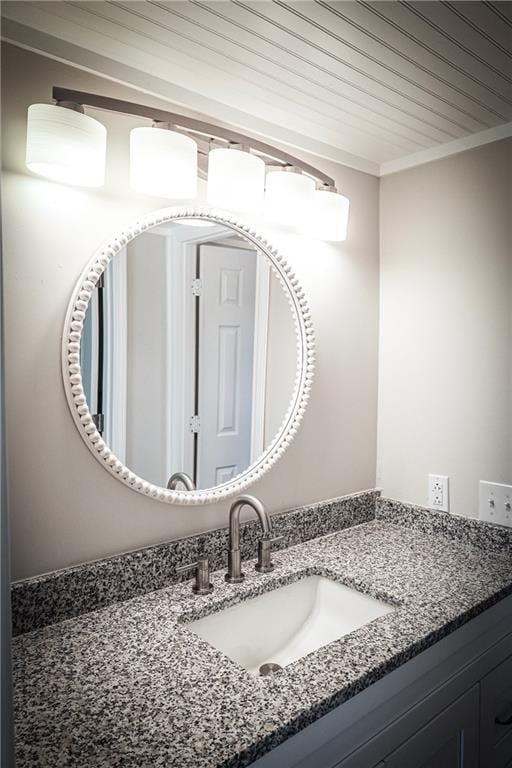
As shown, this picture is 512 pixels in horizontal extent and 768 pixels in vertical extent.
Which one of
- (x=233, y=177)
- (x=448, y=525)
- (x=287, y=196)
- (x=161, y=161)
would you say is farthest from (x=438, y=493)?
(x=161, y=161)

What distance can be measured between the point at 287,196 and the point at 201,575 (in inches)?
40.5

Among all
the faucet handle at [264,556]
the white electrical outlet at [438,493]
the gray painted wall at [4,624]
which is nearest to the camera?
the gray painted wall at [4,624]

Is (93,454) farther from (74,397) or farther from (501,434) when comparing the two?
(501,434)

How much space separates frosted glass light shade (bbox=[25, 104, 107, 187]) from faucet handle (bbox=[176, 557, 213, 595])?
938mm

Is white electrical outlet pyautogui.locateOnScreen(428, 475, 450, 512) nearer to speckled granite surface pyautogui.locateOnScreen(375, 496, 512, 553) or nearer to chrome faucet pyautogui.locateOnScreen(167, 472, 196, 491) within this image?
speckled granite surface pyautogui.locateOnScreen(375, 496, 512, 553)

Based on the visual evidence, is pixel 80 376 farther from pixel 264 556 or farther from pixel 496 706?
pixel 496 706

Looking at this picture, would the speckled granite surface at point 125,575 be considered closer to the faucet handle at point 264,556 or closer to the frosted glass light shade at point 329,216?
the faucet handle at point 264,556

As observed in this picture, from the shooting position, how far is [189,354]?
4.59 feet

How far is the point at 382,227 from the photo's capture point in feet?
6.28

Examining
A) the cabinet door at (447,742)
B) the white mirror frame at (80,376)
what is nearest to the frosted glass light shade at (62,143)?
the white mirror frame at (80,376)

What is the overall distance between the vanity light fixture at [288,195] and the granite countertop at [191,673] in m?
0.98

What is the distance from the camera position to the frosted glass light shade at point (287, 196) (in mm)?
1466

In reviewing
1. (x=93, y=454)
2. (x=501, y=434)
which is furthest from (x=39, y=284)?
(x=501, y=434)

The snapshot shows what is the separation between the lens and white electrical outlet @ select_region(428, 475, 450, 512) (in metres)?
1.75
